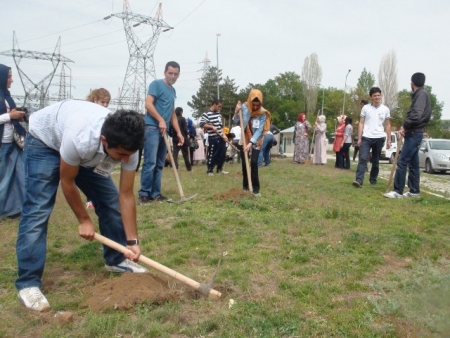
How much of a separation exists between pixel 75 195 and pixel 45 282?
0.87 m

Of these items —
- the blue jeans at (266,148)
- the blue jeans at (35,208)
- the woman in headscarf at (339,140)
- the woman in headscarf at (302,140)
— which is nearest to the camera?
the blue jeans at (35,208)

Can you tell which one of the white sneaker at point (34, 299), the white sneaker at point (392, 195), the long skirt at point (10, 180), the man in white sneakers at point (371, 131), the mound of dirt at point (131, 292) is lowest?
the white sneaker at point (34, 299)

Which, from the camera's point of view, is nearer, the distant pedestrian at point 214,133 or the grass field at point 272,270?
the grass field at point 272,270

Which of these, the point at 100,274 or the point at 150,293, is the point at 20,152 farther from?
the point at 150,293

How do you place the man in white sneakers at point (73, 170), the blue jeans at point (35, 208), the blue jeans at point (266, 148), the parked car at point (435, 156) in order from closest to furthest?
the man in white sneakers at point (73, 170)
the blue jeans at point (35, 208)
the blue jeans at point (266, 148)
the parked car at point (435, 156)

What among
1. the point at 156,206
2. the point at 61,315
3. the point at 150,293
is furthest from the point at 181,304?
the point at 156,206

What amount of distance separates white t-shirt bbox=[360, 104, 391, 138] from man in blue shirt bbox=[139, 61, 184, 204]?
3.82 meters

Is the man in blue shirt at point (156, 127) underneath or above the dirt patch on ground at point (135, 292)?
above

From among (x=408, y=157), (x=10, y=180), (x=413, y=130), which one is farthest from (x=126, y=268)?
(x=413, y=130)

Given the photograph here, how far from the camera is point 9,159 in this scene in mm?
5898

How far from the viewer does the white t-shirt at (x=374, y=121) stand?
28.6 ft

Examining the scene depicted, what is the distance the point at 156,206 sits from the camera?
6.49 metres

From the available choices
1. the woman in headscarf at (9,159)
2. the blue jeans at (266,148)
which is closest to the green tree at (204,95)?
the blue jeans at (266,148)

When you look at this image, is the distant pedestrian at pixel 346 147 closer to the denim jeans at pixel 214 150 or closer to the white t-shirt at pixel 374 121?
the denim jeans at pixel 214 150
